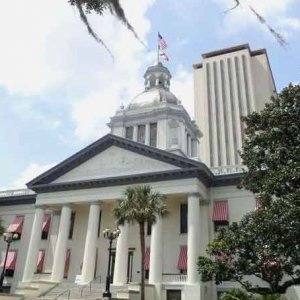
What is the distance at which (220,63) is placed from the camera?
96.6 meters

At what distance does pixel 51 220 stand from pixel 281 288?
24991 millimetres

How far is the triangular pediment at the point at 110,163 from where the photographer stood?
32.2 m

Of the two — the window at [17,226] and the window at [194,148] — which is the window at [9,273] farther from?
the window at [194,148]

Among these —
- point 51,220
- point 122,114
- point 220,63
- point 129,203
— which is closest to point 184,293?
point 129,203

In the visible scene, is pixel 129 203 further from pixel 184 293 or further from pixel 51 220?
pixel 51 220

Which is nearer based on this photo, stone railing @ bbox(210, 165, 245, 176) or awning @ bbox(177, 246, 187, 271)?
awning @ bbox(177, 246, 187, 271)

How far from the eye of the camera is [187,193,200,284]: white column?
2780 centimetres

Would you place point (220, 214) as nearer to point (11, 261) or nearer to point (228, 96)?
point (11, 261)

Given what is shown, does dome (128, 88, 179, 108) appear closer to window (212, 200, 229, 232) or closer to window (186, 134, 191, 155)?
window (186, 134, 191, 155)

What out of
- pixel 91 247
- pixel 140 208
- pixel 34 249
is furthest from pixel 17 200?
pixel 140 208

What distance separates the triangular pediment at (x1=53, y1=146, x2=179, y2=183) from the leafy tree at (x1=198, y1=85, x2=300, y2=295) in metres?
11.7

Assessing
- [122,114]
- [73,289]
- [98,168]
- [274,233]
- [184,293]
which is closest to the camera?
[274,233]

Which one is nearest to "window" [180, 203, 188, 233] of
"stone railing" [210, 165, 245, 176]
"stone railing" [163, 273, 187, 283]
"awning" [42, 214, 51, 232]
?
"stone railing" [210, 165, 245, 176]

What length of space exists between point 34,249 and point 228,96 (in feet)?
228
